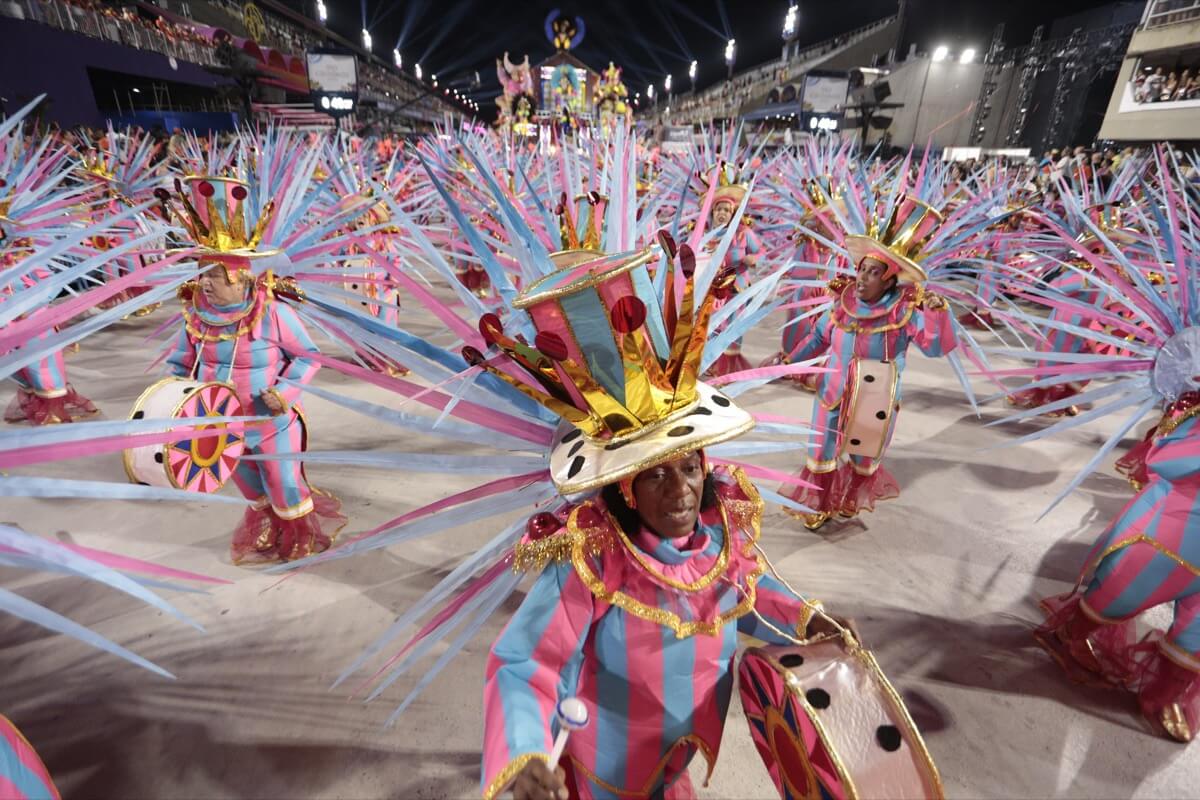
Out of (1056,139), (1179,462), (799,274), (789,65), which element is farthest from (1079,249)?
(789,65)

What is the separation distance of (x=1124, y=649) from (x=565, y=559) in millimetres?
2602

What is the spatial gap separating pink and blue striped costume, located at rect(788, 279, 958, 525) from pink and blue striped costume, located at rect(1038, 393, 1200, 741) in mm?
1072

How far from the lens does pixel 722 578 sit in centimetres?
132

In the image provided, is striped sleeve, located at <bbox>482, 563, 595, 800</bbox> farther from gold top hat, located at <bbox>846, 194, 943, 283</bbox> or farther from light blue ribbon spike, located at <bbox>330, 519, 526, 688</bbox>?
gold top hat, located at <bbox>846, 194, 943, 283</bbox>

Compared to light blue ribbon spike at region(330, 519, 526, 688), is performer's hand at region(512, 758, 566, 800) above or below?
below

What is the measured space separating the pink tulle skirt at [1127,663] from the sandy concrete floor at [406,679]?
7 centimetres

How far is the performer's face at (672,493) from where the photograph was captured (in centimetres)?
118

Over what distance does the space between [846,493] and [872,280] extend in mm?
1293

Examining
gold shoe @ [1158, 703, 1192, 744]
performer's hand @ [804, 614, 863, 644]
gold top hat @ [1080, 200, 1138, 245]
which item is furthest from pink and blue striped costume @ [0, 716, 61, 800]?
gold top hat @ [1080, 200, 1138, 245]

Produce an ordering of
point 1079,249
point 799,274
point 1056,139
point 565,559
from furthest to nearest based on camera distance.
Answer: point 1056,139 → point 799,274 → point 1079,249 → point 565,559

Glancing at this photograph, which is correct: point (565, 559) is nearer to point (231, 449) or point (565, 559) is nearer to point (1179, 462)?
point (231, 449)

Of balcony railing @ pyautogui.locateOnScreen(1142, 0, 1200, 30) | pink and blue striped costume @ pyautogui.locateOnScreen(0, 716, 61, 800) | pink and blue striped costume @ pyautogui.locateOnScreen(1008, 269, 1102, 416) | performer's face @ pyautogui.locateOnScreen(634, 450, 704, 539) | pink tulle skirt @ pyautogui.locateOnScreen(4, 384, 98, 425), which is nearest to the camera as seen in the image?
pink and blue striped costume @ pyautogui.locateOnScreen(0, 716, 61, 800)

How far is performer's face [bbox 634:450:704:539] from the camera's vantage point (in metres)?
1.18

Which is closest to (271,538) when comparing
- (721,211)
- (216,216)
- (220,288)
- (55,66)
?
(220,288)
